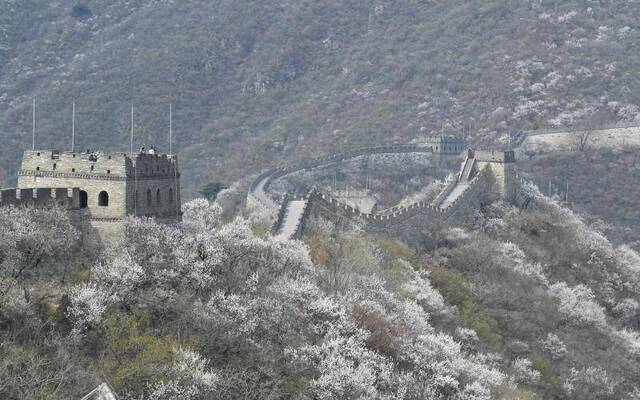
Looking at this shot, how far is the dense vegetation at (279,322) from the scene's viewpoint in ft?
93.1

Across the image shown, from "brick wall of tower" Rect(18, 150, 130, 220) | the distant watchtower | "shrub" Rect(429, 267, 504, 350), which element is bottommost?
"shrub" Rect(429, 267, 504, 350)

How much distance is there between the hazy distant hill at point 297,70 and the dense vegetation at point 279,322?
45.5m

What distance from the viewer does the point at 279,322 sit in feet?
111

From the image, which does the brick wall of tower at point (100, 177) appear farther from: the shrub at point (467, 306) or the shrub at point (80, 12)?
the shrub at point (80, 12)

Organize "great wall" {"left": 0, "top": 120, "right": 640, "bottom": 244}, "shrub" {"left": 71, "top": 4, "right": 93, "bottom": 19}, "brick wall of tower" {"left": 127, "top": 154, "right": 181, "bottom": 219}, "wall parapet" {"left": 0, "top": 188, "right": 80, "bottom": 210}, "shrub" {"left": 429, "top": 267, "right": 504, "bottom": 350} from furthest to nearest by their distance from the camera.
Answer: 1. "shrub" {"left": 71, "top": 4, "right": 93, "bottom": 19}
2. "shrub" {"left": 429, "top": 267, "right": 504, "bottom": 350}
3. "brick wall of tower" {"left": 127, "top": 154, "right": 181, "bottom": 219}
4. "great wall" {"left": 0, "top": 120, "right": 640, "bottom": 244}
5. "wall parapet" {"left": 0, "top": 188, "right": 80, "bottom": 210}

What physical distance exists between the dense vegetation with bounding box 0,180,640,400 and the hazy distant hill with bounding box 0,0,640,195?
149 ft

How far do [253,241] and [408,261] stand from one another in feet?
49.8

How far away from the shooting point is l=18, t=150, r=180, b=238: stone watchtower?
3562 centimetres

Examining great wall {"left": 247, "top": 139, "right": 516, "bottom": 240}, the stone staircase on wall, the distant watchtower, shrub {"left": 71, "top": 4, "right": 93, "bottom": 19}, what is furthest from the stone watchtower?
shrub {"left": 71, "top": 4, "right": 93, "bottom": 19}

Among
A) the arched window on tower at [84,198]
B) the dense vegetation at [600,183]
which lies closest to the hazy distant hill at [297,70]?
the dense vegetation at [600,183]

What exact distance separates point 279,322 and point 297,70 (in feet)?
325

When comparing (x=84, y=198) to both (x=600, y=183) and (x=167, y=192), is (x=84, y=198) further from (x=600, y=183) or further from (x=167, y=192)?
(x=600, y=183)

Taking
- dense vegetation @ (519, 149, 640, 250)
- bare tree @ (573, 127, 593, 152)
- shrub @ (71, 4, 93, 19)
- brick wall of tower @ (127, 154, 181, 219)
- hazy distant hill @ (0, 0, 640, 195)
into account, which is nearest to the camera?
brick wall of tower @ (127, 154, 181, 219)

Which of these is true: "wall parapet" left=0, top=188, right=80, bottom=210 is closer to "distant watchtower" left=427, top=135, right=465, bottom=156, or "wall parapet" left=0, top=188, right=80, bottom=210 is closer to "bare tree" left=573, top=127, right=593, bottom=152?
"distant watchtower" left=427, top=135, right=465, bottom=156
